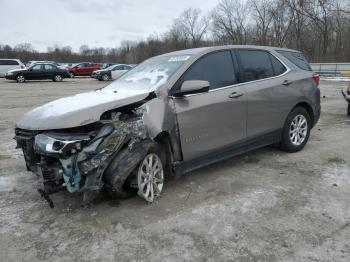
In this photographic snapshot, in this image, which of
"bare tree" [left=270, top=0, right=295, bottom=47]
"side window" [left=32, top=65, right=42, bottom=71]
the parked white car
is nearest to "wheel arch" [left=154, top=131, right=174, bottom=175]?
"side window" [left=32, top=65, right=42, bottom=71]

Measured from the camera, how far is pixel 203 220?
11.7 ft

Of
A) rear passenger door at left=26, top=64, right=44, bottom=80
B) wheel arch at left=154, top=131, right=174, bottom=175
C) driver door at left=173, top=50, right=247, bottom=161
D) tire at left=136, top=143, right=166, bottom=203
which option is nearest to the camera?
tire at left=136, top=143, right=166, bottom=203

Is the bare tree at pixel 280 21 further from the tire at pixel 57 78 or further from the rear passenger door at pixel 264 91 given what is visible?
the rear passenger door at pixel 264 91

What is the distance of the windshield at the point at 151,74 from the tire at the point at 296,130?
216 cm

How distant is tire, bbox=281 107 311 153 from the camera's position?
5605 millimetres

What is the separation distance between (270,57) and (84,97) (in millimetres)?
2936

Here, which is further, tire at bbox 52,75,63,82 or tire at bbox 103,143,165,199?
tire at bbox 52,75,63,82

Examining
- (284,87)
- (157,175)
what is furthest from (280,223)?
(284,87)

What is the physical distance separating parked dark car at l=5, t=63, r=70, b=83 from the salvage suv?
80.0 feet

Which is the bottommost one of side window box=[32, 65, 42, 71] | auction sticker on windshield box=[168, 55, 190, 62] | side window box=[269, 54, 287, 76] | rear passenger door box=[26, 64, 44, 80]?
side window box=[269, 54, 287, 76]

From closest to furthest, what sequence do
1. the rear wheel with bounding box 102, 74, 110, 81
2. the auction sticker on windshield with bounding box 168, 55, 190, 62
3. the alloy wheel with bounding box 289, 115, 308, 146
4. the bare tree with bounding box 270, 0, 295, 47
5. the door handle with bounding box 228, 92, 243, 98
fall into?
the auction sticker on windshield with bounding box 168, 55, 190, 62 < the door handle with bounding box 228, 92, 243, 98 < the alloy wheel with bounding box 289, 115, 308, 146 < the rear wheel with bounding box 102, 74, 110, 81 < the bare tree with bounding box 270, 0, 295, 47

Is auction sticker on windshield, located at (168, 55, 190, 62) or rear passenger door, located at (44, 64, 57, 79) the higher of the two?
rear passenger door, located at (44, 64, 57, 79)

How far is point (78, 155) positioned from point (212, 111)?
69.5 inches

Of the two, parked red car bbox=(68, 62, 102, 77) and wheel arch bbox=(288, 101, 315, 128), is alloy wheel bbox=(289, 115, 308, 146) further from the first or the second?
parked red car bbox=(68, 62, 102, 77)
